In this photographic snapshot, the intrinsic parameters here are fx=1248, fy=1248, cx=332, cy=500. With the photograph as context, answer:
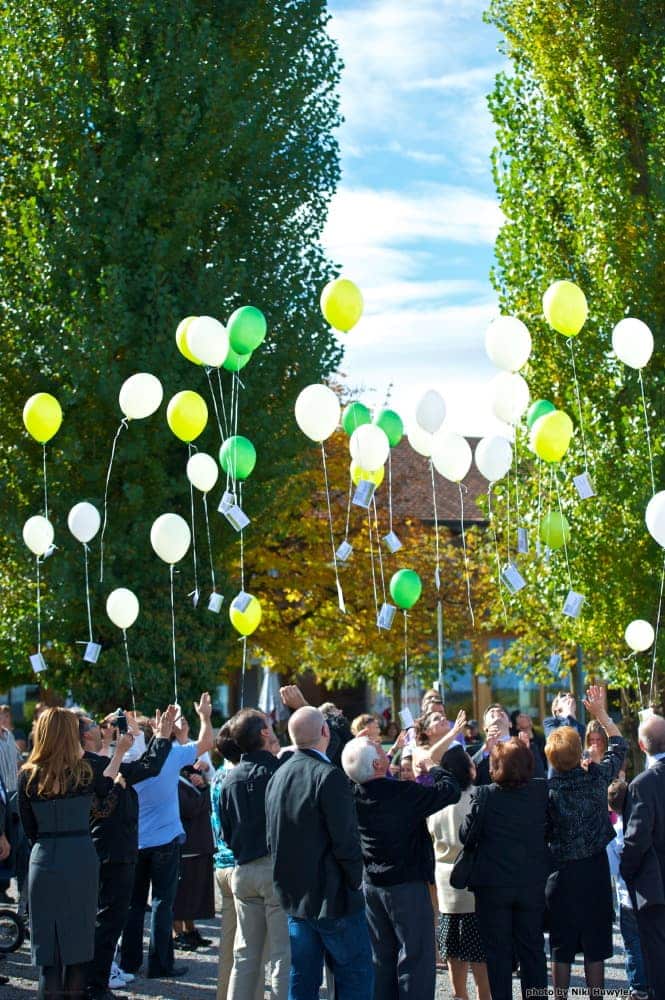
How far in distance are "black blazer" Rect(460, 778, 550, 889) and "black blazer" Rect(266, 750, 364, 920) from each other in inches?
36.9

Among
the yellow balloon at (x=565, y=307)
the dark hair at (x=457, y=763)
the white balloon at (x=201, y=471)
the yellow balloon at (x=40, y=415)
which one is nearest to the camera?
the dark hair at (x=457, y=763)

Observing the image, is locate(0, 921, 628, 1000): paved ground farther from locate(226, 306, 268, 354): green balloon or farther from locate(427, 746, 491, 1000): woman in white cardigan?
locate(226, 306, 268, 354): green balloon

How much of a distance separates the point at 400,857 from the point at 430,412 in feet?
20.6

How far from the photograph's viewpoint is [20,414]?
55.3 ft

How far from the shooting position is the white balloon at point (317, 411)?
11617 millimetres

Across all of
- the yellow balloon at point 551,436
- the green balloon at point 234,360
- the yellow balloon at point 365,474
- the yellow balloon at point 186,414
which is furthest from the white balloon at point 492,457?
the yellow balloon at point 186,414

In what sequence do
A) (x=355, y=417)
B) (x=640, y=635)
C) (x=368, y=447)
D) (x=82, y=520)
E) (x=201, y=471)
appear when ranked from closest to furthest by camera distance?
(x=368, y=447) → (x=355, y=417) → (x=640, y=635) → (x=201, y=471) → (x=82, y=520)

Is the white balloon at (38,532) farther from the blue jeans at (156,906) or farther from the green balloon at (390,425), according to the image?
the blue jeans at (156,906)

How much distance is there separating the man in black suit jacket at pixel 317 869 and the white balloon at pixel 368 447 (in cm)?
539

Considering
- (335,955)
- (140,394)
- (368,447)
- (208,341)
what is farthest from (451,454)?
(335,955)

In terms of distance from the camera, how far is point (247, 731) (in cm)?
706

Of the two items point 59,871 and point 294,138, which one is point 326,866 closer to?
point 59,871

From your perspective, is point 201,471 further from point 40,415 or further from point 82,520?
point 40,415

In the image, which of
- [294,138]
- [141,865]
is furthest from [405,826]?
[294,138]
